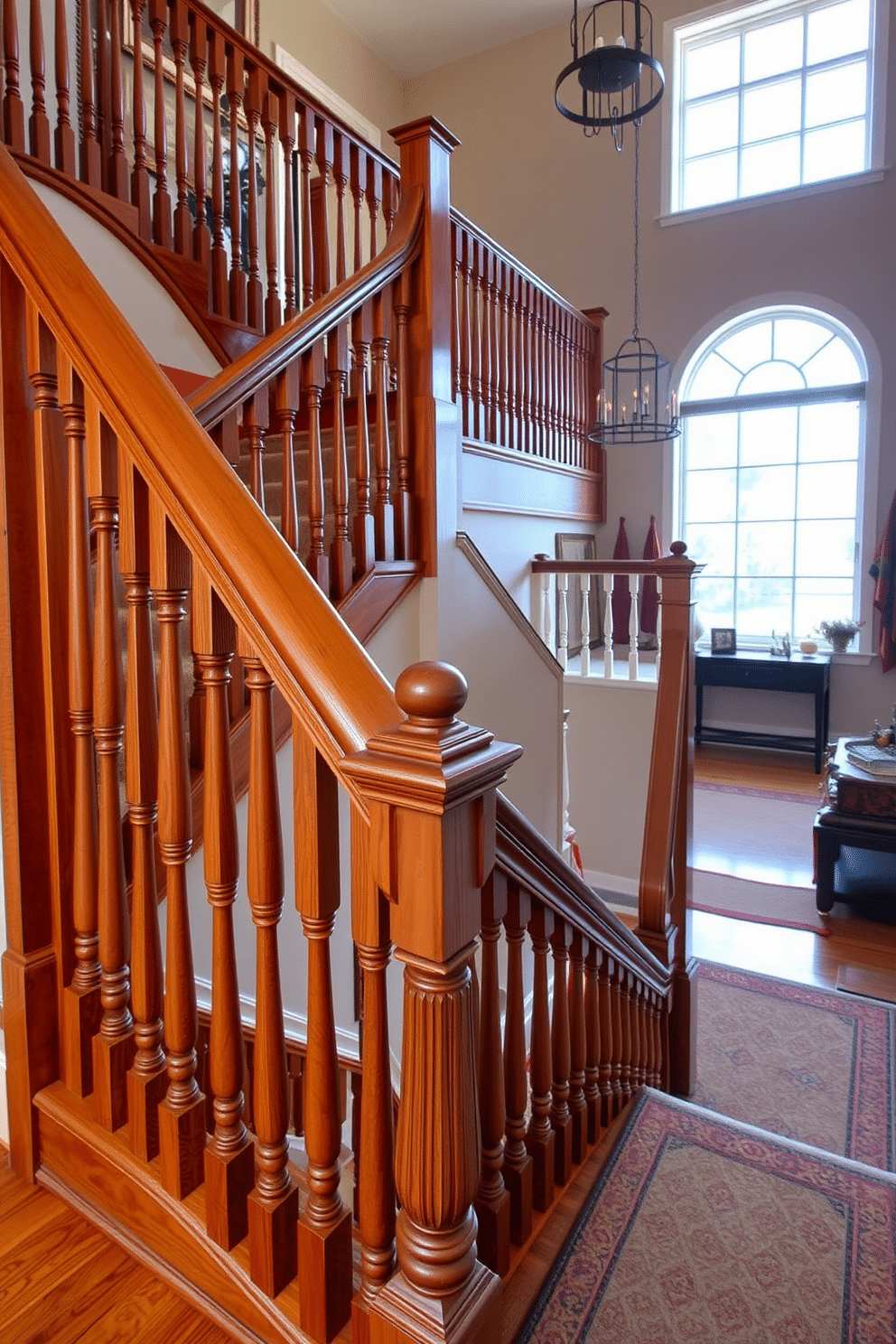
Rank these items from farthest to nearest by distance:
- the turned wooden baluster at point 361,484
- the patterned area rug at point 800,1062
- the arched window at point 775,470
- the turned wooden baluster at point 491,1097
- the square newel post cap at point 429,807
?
the arched window at point 775,470 → the patterned area rug at point 800,1062 → the turned wooden baluster at point 361,484 → the turned wooden baluster at point 491,1097 → the square newel post cap at point 429,807

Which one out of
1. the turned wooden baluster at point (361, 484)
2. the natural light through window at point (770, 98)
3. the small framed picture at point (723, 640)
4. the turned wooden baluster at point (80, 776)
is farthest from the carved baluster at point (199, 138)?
the small framed picture at point (723, 640)

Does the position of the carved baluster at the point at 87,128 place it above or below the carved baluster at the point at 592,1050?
above

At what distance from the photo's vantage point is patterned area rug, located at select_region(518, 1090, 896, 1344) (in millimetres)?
1295

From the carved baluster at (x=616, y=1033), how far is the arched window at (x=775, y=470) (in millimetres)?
5355

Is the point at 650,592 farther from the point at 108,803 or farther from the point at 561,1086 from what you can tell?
the point at 108,803

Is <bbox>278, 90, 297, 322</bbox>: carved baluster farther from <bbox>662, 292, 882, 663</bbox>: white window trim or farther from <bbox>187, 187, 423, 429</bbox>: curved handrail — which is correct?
<bbox>662, 292, 882, 663</bbox>: white window trim

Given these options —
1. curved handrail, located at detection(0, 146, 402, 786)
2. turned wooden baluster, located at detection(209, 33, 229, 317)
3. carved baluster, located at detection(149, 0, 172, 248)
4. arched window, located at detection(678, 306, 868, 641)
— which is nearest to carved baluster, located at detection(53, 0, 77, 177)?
carved baluster, located at detection(149, 0, 172, 248)

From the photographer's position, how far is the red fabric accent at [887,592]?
6086 mm

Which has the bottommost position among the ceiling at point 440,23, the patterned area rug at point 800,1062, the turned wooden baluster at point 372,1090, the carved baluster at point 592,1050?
the patterned area rug at point 800,1062

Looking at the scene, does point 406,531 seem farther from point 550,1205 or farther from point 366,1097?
point 366,1097

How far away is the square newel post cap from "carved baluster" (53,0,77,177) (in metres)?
3.06

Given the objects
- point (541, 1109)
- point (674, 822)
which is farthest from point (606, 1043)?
point (674, 822)

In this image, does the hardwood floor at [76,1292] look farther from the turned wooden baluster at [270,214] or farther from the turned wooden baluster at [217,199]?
the turned wooden baluster at [270,214]

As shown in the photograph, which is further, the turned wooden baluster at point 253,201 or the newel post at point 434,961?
the turned wooden baluster at point 253,201
